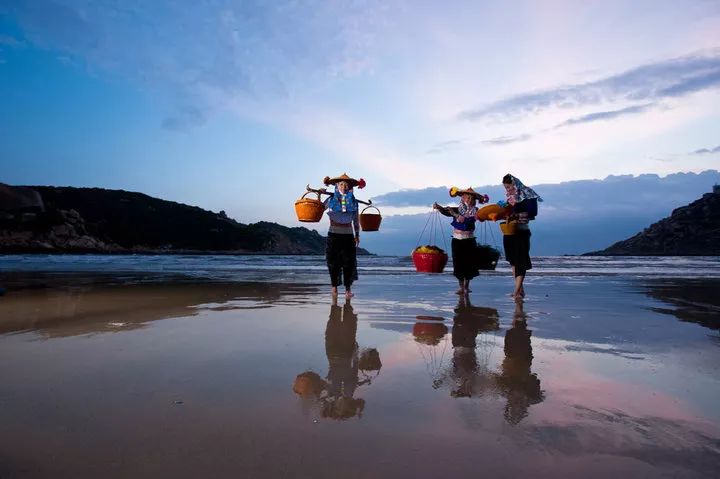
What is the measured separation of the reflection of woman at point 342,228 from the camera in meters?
7.82

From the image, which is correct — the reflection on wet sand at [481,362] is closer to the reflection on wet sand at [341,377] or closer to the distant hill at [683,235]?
the reflection on wet sand at [341,377]

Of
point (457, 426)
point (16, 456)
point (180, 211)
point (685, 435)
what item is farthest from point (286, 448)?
point (180, 211)

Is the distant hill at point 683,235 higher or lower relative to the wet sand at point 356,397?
higher

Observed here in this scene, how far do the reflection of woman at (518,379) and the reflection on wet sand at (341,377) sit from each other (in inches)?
30.7

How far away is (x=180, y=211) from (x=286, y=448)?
113 m

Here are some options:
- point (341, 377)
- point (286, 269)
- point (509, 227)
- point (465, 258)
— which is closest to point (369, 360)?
point (341, 377)

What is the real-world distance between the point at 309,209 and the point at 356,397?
546cm

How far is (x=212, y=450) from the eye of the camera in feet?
5.83

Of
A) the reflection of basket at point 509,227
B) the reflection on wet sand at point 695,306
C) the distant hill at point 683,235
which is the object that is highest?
the distant hill at point 683,235

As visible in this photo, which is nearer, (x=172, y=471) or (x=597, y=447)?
(x=172, y=471)

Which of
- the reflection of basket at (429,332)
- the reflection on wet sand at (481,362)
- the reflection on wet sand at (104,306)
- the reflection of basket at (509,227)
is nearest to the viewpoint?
the reflection on wet sand at (481,362)

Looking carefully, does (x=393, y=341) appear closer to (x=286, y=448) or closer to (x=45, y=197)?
(x=286, y=448)

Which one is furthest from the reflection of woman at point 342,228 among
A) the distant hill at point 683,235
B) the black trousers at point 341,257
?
the distant hill at point 683,235

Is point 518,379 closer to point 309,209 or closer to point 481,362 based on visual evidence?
point 481,362
